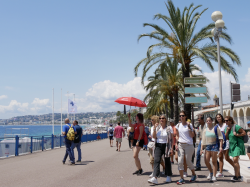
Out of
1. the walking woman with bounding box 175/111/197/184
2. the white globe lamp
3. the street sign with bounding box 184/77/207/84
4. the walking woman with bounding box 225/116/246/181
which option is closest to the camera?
the walking woman with bounding box 175/111/197/184

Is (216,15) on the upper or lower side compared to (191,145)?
upper

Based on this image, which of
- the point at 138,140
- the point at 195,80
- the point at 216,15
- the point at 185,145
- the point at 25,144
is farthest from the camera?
the point at 25,144

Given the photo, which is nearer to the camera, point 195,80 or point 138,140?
point 138,140

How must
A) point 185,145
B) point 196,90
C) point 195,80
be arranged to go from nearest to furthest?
point 185,145 < point 196,90 < point 195,80

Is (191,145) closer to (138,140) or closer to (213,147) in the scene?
(213,147)

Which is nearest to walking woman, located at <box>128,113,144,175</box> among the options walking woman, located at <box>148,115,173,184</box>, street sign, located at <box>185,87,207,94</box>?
walking woman, located at <box>148,115,173,184</box>

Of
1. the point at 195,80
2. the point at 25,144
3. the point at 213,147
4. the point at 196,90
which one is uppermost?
the point at 195,80

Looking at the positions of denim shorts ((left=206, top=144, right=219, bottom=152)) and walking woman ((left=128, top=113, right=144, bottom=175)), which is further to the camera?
walking woman ((left=128, top=113, right=144, bottom=175))

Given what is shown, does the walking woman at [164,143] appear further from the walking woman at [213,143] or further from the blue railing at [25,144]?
the blue railing at [25,144]

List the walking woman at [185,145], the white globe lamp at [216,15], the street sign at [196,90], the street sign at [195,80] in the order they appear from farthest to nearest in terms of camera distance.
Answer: the street sign at [195,80]
the street sign at [196,90]
the white globe lamp at [216,15]
the walking woman at [185,145]

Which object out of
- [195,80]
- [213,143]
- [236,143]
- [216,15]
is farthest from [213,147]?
[216,15]

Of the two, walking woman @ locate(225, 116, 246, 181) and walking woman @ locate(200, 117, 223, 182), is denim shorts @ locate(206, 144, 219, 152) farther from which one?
walking woman @ locate(225, 116, 246, 181)

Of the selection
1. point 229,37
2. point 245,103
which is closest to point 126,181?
point 229,37

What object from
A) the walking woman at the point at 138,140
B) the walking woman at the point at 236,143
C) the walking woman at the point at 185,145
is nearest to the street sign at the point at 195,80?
the walking woman at the point at 138,140
